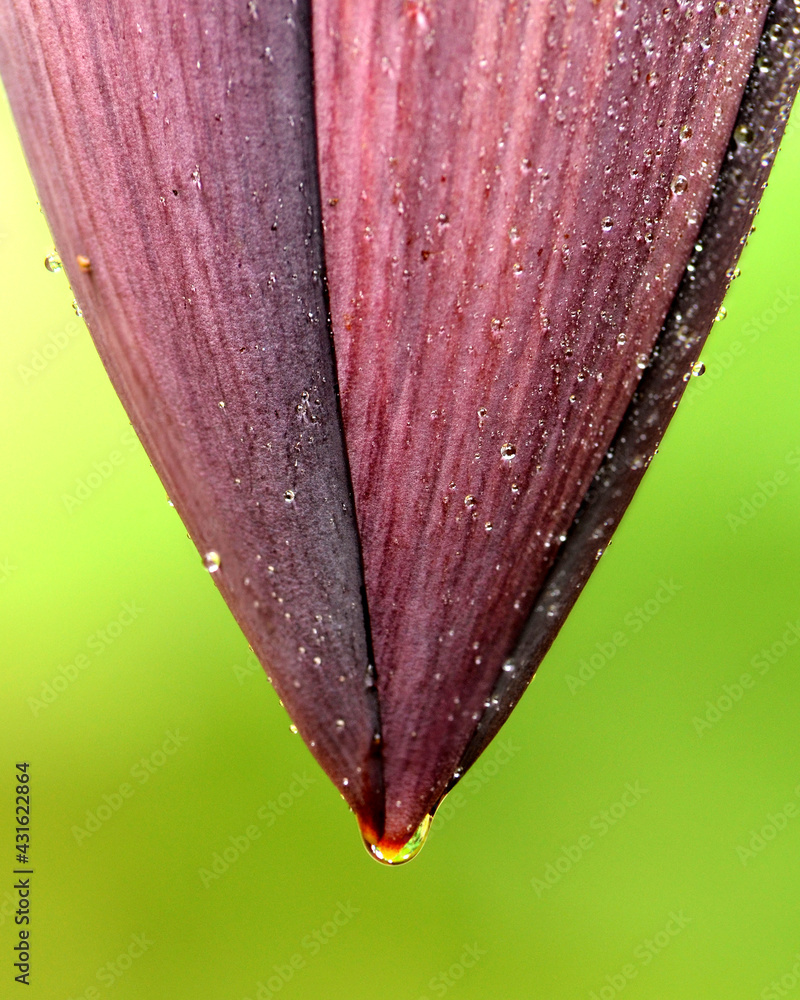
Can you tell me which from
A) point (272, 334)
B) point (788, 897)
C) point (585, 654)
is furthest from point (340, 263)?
point (788, 897)

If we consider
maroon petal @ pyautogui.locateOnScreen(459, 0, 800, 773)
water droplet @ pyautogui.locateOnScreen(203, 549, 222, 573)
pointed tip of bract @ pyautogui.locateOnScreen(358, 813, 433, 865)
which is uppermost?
water droplet @ pyautogui.locateOnScreen(203, 549, 222, 573)

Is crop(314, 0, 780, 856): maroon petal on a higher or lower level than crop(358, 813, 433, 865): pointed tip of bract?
higher

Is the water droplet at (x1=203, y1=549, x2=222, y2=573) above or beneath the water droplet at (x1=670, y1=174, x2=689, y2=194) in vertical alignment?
above

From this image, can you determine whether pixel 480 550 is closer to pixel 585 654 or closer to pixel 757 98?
pixel 757 98
